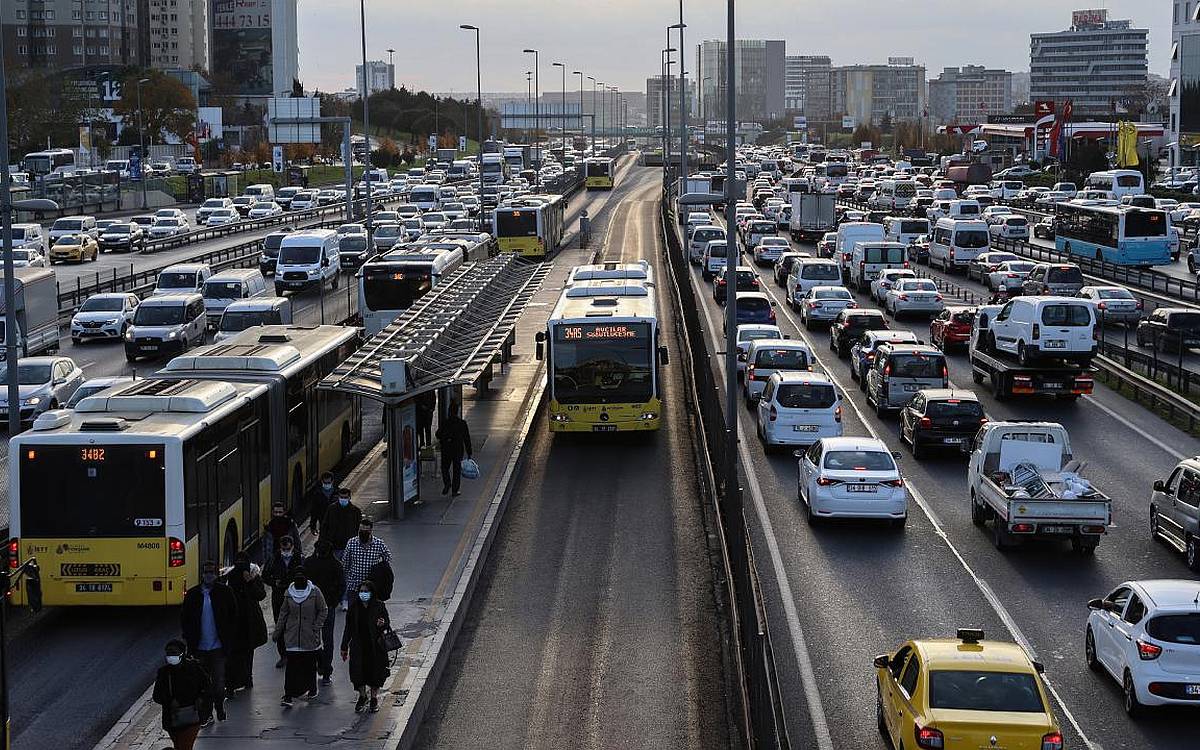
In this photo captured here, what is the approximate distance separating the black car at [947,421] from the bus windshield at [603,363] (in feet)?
17.7

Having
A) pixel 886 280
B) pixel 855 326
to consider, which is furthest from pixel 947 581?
pixel 886 280

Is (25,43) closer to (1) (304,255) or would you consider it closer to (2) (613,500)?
(1) (304,255)

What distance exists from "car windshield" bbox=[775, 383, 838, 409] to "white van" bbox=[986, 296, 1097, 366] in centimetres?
794

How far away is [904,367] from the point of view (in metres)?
35.8

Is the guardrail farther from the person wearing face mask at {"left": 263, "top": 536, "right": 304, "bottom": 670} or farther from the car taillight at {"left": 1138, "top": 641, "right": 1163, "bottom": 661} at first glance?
the person wearing face mask at {"left": 263, "top": 536, "right": 304, "bottom": 670}

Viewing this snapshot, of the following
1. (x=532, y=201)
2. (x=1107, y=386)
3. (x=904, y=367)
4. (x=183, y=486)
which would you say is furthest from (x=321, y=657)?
(x=532, y=201)

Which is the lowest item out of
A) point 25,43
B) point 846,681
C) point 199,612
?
point 846,681

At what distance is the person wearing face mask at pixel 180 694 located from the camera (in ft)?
46.2

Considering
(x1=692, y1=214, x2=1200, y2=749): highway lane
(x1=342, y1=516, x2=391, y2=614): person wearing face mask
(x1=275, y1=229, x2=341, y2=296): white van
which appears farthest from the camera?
(x1=275, y1=229, x2=341, y2=296): white van

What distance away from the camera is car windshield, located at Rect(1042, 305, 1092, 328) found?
3722 cm

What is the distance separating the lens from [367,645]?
51.8 feet

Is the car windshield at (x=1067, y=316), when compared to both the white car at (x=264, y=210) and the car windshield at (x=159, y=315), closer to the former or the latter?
the car windshield at (x=159, y=315)

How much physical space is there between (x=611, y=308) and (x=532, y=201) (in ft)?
150

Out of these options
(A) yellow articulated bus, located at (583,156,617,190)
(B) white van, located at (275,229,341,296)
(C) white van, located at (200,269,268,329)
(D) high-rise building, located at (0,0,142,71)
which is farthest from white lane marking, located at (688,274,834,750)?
(D) high-rise building, located at (0,0,142,71)
